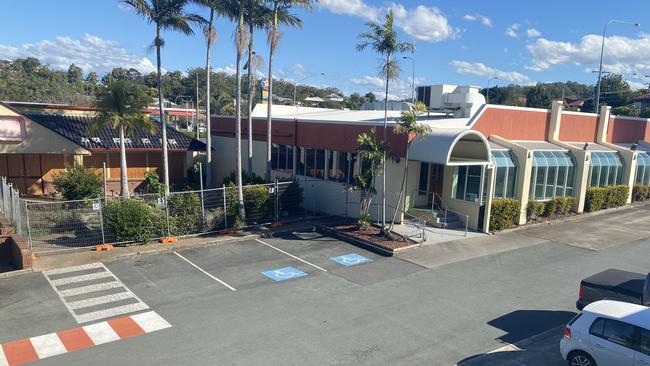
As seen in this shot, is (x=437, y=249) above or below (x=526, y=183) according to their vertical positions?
below

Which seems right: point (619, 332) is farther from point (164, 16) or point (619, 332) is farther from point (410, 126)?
point (164, 16)

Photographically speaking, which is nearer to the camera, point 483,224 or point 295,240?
point 295,240

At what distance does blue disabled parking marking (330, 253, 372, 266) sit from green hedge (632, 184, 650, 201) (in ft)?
71.2

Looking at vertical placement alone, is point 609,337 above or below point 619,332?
below

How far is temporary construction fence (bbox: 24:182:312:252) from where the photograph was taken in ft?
53.5

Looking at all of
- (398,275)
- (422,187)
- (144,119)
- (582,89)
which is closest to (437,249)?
(398,275)

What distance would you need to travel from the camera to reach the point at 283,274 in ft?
46.9

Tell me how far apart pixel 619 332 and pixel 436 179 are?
13348 millimetres

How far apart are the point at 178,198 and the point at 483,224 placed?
1277cm

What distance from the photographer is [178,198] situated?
17719 mm

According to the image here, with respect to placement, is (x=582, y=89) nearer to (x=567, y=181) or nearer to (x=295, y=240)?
(x=567, y=181)

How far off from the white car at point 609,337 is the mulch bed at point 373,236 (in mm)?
8184

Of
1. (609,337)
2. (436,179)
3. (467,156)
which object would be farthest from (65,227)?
(609,337)

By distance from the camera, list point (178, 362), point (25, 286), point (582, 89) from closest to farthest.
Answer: point (178, 362), point (25, 286), point (582, 89)
